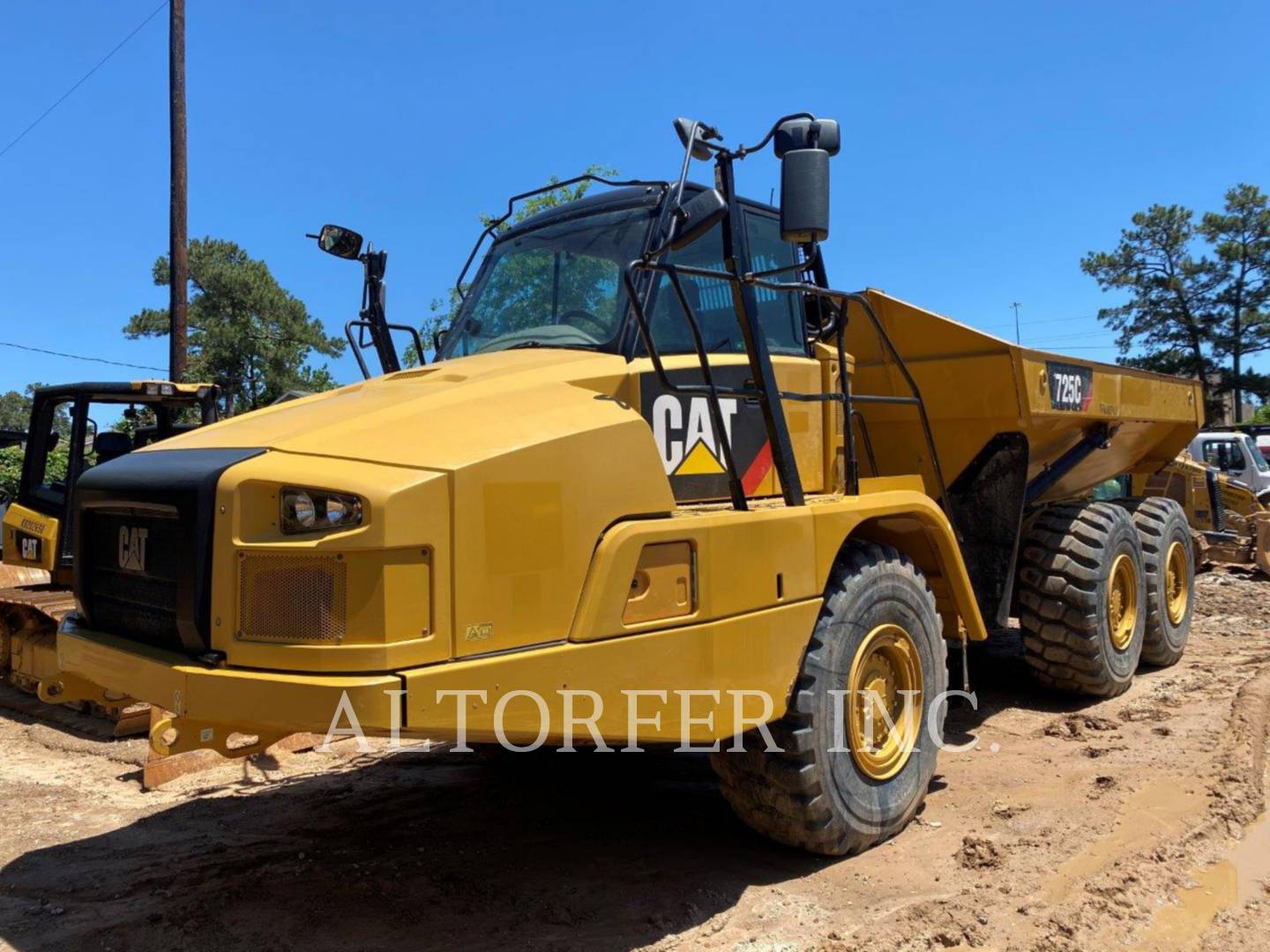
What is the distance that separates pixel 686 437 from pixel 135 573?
78.0 inches

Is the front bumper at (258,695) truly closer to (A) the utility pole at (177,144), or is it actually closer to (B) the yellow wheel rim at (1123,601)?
(B) the yellow wheel rim at (1123,601)

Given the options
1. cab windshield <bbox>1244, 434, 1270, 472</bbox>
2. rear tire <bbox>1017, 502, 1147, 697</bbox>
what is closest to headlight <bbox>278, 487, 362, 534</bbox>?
rear tire <bbox>1017, 502, 1147, 697</bbox>

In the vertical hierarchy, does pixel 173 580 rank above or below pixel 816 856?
above

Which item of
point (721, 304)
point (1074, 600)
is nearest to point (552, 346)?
point (721, 304)

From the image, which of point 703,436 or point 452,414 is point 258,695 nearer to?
point 452,414

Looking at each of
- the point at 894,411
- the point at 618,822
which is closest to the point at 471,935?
the point at 618,822

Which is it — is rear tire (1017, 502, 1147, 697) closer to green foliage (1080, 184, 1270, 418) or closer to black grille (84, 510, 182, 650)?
black grille (84, 510, 182, 650)

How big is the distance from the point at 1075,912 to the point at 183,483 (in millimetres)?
3305

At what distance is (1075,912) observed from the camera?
3477mm

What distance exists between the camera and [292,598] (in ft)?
9.27

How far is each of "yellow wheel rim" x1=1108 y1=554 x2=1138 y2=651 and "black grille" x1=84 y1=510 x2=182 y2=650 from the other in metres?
5.80

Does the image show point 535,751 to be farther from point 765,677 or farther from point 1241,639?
point 1241,639

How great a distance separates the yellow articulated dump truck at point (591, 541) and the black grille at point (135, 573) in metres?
0.01

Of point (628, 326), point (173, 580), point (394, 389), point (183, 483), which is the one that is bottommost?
point (173, 580)
